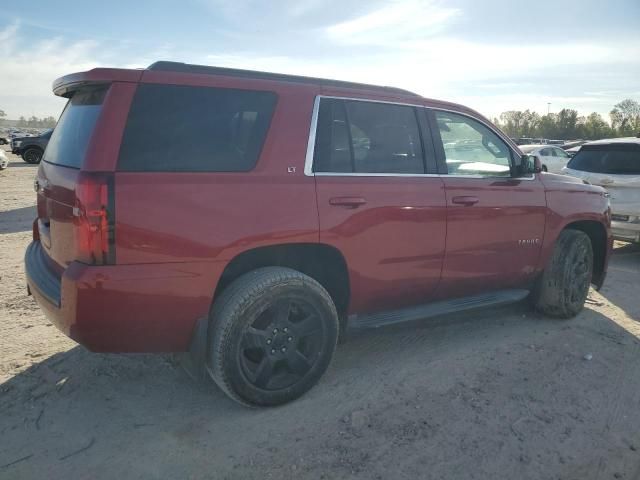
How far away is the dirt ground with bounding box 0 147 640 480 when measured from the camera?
2.57m

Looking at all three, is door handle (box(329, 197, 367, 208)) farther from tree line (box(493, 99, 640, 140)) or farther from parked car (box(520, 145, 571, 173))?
tree line (box(493, 99, 640, 140))

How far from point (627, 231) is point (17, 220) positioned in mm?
10065

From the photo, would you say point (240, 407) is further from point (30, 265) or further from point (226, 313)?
point (30, 265)

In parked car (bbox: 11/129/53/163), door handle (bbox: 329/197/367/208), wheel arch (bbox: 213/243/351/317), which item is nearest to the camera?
wheel arch (bbox: 213/243/351/317)

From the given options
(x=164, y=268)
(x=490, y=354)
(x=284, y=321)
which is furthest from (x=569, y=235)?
(x=164, y=268)

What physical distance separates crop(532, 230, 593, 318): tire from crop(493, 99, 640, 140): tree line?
53529mm

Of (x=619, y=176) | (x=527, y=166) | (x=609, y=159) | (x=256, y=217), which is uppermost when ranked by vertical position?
(x=609, y=159)

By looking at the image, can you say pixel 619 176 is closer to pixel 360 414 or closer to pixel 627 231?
pixel 627 231

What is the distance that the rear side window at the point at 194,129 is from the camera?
2.62 m

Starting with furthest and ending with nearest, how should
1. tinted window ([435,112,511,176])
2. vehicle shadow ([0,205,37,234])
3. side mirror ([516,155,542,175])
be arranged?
vehicle shadow ([0,205,37,234]) → side mirror ([516,155,542,175]) → tinted window ([435,112,511,176])

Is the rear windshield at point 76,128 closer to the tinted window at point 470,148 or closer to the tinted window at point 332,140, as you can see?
the tinted window at point 332,140

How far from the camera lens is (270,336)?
3.02 meters

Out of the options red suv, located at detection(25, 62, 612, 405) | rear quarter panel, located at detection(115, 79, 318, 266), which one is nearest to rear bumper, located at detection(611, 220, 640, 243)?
red suv, located at detection(25, 62, 612, 405)

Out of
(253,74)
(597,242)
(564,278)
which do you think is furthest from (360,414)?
(597,242)
